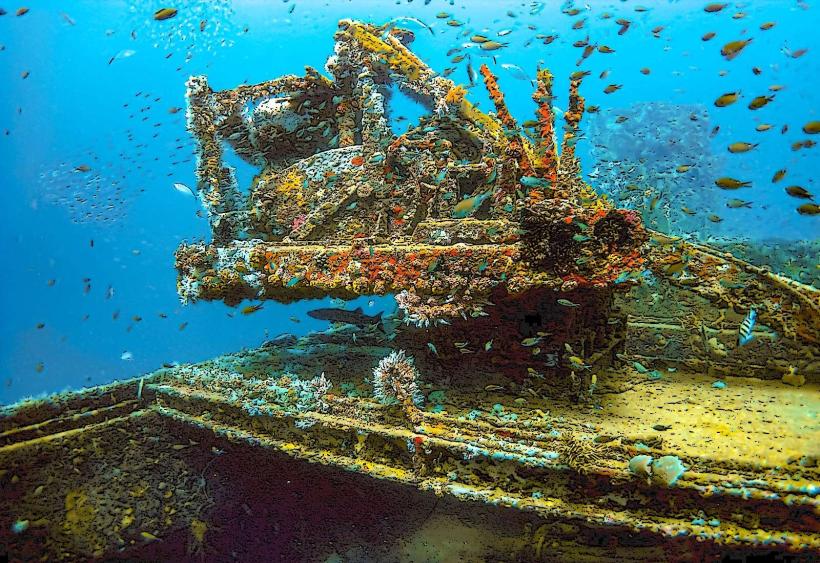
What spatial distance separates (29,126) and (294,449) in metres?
48.5

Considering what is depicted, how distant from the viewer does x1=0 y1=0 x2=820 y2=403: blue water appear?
41.5 m

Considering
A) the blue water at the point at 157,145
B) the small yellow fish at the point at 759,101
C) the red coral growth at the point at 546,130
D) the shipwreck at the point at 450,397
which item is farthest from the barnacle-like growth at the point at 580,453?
the blue water at the point at 157,145

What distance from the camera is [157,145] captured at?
52406 mm

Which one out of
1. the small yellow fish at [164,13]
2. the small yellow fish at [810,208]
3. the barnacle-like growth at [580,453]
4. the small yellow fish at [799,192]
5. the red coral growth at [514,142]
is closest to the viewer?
the barnacle-like growth at [580,453]

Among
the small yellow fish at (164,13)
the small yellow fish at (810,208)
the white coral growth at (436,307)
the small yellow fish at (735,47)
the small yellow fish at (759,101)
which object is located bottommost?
the white coral growth at (436,307)

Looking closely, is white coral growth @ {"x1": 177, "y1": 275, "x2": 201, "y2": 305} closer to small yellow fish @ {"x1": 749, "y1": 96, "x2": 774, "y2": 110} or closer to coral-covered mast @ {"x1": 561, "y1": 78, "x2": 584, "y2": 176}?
coral-covered mast @ {"x1": 561, "y1": 78, "x2": 584, "y2": 176}

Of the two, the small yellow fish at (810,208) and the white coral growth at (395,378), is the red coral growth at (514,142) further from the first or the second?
the white coral growth at (395,378)

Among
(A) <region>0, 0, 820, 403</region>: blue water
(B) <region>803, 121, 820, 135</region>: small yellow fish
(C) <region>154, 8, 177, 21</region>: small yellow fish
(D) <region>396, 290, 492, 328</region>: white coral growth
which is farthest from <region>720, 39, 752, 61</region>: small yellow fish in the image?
(A) <region>0, 0, 820, 403</region>: blue water

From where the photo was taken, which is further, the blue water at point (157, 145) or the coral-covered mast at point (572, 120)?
the blue water at point (157, 145)

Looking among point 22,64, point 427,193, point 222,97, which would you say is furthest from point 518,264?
point 22,64

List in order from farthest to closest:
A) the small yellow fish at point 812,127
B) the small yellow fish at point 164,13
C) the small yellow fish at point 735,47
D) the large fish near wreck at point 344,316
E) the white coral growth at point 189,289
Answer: the large fish near wreck at point 344,316 → the white coral growth at point 189,289 → the small yellow fish at point 164,13 → the small yellow fish at point 735,47 → the small yellow fish at point 812,127

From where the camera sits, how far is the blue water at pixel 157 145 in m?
41.5

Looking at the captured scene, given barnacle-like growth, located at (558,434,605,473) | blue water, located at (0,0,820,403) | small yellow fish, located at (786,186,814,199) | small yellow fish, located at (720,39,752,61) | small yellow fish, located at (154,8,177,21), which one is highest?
small yellow fish, located at (154,8,177,21)

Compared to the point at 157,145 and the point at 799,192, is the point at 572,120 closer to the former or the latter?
the point at 799,192
